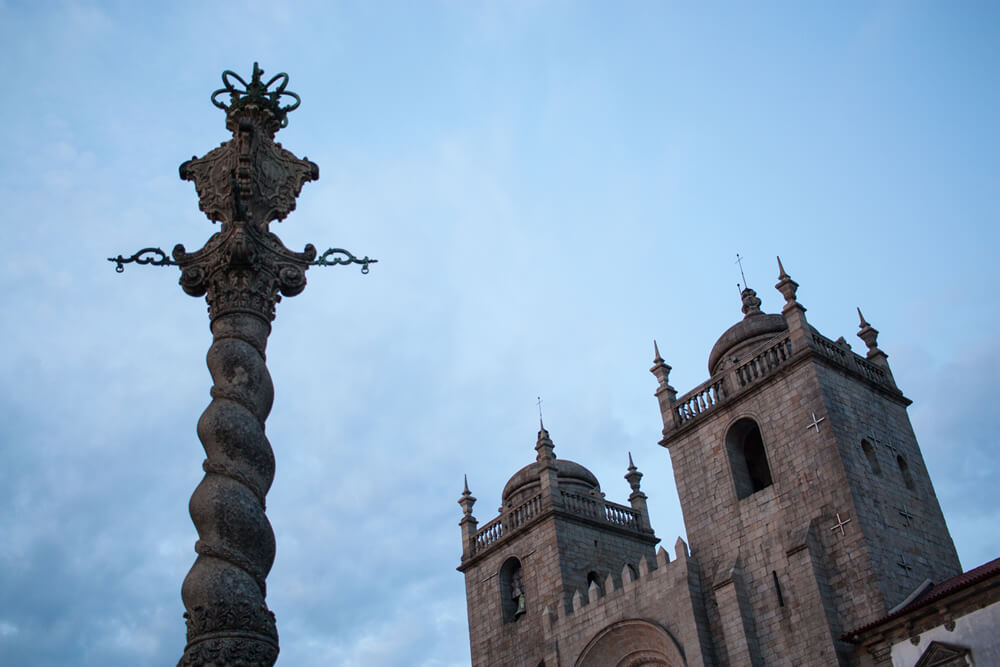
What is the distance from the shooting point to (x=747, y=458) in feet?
87.1

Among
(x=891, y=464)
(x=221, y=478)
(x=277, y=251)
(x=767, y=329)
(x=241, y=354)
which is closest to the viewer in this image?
(x=221, y=478)

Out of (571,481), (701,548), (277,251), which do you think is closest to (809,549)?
(701,548)

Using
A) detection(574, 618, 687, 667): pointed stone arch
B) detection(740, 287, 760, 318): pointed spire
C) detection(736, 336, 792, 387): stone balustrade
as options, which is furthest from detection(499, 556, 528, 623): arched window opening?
detection(740, 287, 760, 318): pointed spire

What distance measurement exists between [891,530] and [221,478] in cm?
1840

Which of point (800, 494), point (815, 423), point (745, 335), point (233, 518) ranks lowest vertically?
point (233, 518)

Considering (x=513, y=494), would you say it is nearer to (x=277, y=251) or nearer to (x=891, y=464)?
(x=891, y=464)

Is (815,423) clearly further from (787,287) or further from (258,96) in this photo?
(258,96)

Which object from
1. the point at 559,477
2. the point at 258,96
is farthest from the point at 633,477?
the point at 258,96

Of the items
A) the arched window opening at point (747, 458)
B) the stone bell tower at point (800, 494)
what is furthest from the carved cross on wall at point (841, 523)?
the arched window opening at point (747, 458)

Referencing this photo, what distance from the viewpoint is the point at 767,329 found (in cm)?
2725

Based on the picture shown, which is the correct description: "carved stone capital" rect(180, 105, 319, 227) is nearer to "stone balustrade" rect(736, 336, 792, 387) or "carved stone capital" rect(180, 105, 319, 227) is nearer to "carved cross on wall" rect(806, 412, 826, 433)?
"carved cross on wall" rect(806, 412, 826, 433)

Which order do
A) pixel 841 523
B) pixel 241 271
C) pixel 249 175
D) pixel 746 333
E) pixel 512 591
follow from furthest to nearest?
pixel 512 591 → pixel 746 333 → pixel 841 523 → pixel 249 175 → pixel 241 271

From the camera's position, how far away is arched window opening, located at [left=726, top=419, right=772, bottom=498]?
2489 cm

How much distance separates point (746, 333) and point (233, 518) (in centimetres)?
2183
